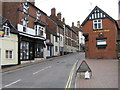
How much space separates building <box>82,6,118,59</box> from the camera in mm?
27341

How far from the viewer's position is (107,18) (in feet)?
91.9

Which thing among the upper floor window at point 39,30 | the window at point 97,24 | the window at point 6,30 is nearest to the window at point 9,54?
the window at point 6,30

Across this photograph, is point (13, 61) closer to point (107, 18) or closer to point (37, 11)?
point (37, 11)

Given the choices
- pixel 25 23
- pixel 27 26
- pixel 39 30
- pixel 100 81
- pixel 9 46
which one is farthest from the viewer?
pixel 39 30

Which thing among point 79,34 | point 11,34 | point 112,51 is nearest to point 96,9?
point 112,51

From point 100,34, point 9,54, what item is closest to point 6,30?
point 9,54

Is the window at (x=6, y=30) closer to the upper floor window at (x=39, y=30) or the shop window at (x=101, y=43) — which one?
the upper floor window at (x=39, y=30)

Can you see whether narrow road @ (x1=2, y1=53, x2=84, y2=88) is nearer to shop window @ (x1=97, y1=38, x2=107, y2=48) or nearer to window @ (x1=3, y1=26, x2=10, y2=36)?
window @ (x1=3, y1=26, x2=10, y2=36)

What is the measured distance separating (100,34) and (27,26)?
13.6m

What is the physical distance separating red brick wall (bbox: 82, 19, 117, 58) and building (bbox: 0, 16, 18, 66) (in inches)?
561

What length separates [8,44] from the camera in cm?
1991

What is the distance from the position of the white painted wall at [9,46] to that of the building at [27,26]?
3.65 feet

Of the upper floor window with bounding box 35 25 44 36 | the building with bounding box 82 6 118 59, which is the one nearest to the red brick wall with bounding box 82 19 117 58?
the building with bounding box 82 6 118 59

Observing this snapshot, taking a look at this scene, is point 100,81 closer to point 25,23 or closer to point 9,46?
point 9,46
